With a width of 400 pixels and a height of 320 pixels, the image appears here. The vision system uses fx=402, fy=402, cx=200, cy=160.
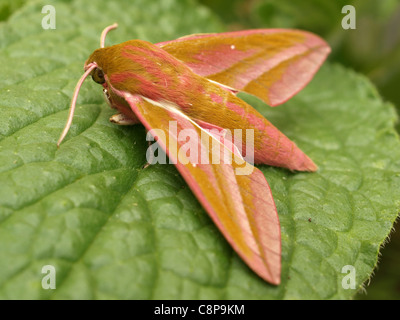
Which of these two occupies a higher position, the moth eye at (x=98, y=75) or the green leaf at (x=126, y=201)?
the moth eye at (x=98, y=75)

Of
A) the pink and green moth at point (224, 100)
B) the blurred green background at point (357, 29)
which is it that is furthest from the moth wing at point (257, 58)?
the blurred green background at point (357, 29)

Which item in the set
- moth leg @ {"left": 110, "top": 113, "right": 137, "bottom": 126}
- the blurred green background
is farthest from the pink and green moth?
the blurred green background

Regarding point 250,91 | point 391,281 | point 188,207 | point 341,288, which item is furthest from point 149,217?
point 391,281

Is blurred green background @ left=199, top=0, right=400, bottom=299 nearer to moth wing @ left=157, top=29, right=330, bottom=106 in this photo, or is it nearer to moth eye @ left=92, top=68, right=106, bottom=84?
moth wing @ left=157, top=29, right=330, bottom=106

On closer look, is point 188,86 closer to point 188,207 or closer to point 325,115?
point 188,207

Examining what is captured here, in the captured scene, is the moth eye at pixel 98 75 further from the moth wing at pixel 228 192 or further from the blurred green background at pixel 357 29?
the blurred green background at pixel 357 29

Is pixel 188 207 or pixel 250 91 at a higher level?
pixel 250 91

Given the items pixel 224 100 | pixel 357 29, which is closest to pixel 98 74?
pixel 224 100
